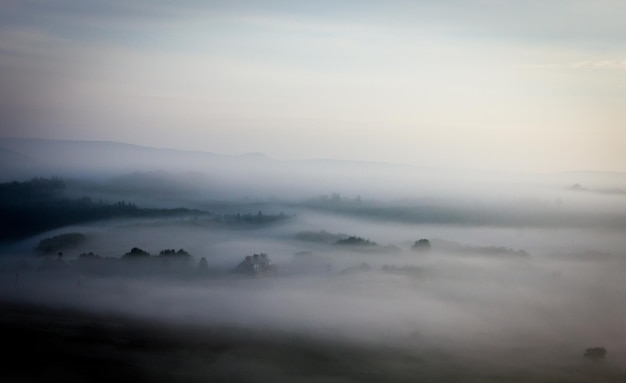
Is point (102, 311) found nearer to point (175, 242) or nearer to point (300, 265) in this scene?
point (175, 242)

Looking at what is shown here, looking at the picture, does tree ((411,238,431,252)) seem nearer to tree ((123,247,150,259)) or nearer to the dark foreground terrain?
the dark foreground terrain

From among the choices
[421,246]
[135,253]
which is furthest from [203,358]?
[421,246]

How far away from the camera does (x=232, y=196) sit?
650 centimetres

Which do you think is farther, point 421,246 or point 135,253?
point 135,253

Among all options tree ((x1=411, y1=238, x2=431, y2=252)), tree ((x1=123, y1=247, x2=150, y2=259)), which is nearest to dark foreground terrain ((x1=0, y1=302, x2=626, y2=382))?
tree ((x1=123, y1=247, x2=150, y2=259))

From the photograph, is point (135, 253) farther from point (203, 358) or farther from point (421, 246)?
point (421, 246)

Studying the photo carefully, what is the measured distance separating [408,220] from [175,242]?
2.54 m

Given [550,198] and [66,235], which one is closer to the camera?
[550,198]

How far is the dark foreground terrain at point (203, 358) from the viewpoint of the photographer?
5.87 meters

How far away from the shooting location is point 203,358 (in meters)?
6.38

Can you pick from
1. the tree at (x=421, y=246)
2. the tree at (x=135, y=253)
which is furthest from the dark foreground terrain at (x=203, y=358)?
the tree at (x=421, y=246)

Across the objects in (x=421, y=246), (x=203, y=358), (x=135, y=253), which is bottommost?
(x=203, y=358)

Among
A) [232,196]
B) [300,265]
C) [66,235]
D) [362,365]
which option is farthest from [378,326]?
[66,235]

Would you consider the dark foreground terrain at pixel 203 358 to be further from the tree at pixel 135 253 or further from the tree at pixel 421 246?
the tree at pixel 421 246
